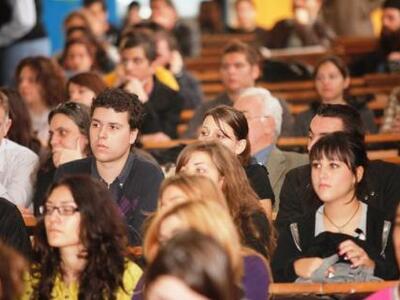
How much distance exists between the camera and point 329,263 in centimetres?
556

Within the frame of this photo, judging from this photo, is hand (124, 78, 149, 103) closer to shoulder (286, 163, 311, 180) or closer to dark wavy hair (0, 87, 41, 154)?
dark wavy hair (0, 87, 41, 154)

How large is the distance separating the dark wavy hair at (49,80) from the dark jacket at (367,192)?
3.01 m

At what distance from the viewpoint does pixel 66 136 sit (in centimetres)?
722

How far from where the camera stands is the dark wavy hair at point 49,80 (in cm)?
920

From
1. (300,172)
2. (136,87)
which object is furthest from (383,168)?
(136,87)

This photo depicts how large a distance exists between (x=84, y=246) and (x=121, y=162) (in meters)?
1.43

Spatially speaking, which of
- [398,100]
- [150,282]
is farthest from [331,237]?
[398,100]

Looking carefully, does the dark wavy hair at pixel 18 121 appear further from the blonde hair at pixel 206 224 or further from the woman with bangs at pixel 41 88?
the blonde hair at pixel 206 224

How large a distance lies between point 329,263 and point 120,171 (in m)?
1.32

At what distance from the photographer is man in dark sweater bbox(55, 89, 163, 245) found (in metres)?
6.38

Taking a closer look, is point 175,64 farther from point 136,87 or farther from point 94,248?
point 94,248

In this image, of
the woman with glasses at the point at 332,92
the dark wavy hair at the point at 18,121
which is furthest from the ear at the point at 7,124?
the woman with glasses at the point at 332,92

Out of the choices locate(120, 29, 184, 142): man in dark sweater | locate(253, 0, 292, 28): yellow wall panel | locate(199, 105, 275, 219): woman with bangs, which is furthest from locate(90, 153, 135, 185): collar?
locate(253, 0, 292, 28): yellow wall panel

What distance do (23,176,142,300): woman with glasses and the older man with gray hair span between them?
76.8 inches
